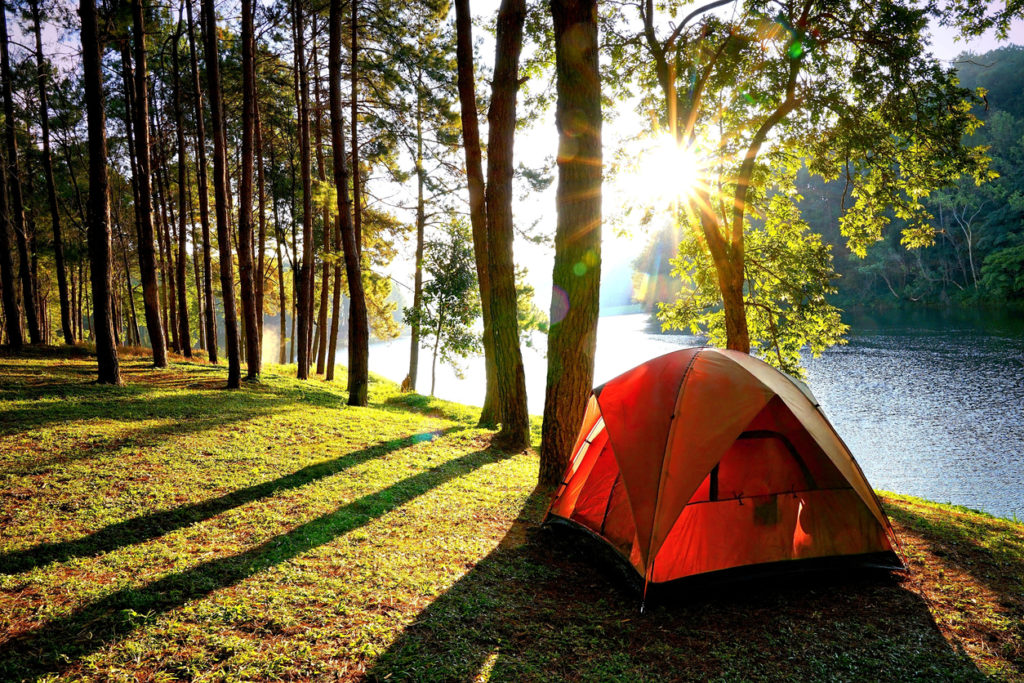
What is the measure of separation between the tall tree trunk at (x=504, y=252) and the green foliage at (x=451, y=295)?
30.4 feet

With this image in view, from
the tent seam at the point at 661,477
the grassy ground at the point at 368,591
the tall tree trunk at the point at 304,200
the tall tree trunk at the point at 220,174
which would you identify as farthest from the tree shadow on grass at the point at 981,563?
the tall tree trunk at the point at 304,200

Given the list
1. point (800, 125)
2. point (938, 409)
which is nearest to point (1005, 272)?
point (938, 409)

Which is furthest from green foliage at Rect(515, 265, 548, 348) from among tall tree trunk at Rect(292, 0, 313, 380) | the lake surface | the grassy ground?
the grassy ground

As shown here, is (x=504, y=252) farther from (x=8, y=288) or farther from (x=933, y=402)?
(x=933, y=402)

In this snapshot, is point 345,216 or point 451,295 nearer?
point 345,216

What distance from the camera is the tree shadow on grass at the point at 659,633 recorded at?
3.26 meters

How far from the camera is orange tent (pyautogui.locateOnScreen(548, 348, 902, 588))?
4223 millimetres

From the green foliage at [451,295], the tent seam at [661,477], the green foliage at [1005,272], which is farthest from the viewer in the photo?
the green foliage at [1005,272]

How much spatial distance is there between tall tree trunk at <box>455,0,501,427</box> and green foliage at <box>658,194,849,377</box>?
24.1ft

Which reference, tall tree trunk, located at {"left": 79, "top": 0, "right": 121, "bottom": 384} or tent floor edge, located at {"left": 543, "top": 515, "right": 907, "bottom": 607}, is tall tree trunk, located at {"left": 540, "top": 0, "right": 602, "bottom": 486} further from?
tall tree trunk, located at {"left": 79, "top": 0, "right": 121, "bottom": 384}

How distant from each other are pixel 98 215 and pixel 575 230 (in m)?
8.97

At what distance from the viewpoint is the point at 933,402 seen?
66.9 feet

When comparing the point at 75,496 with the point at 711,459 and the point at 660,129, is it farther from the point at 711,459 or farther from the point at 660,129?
the point at 660,129

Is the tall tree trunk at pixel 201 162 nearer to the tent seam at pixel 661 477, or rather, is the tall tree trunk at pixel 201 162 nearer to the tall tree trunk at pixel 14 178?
the tall tree trunk at pixel 14 178
